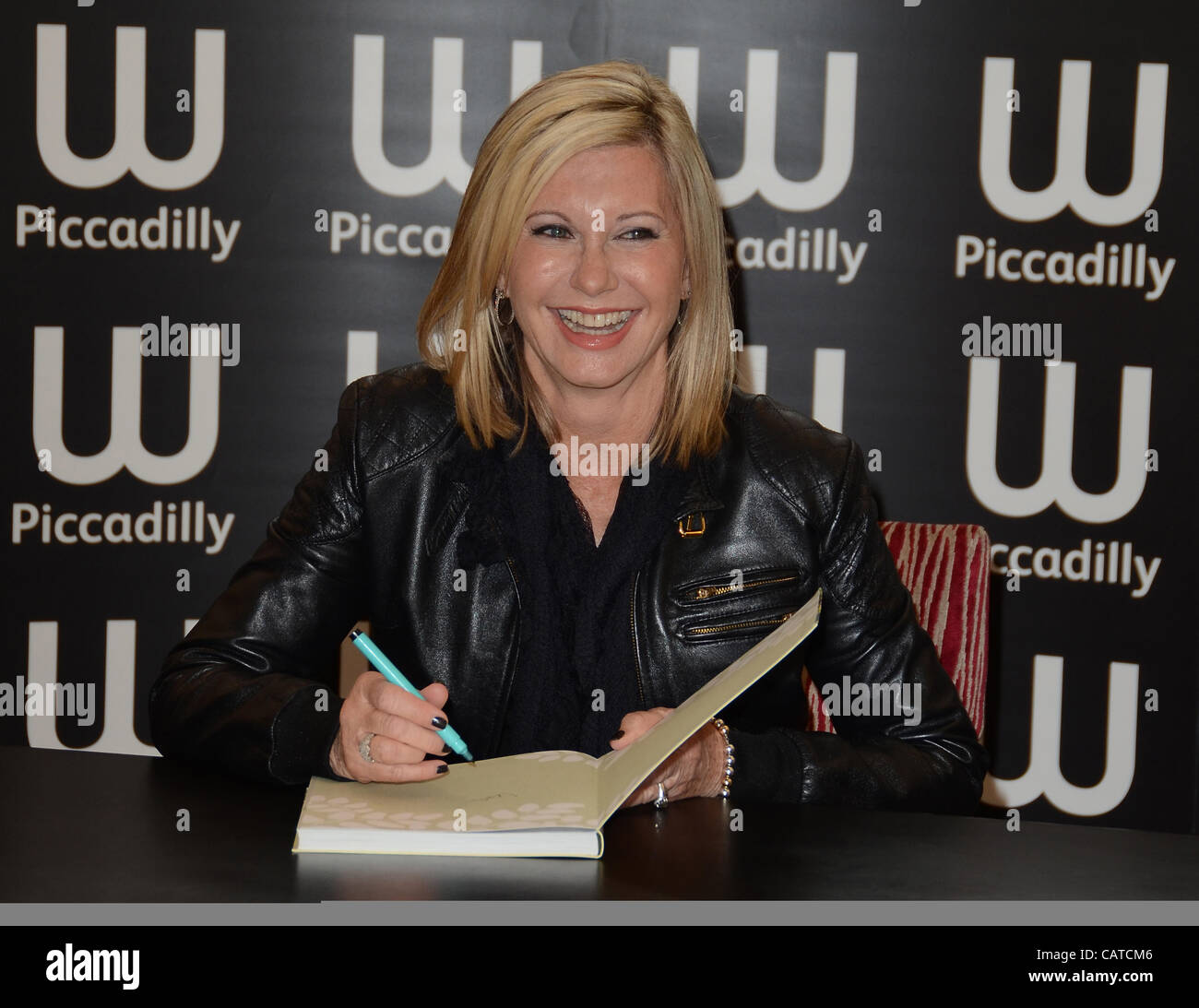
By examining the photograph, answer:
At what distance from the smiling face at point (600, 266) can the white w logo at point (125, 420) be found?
142 cm

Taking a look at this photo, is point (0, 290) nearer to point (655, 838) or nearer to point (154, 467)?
point (154, 467)

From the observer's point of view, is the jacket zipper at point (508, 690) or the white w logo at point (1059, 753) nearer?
the jacket zipper at point (508, 690)

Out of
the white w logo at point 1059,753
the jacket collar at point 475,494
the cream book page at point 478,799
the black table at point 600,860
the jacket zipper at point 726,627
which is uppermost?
the jacket collar at point 475,494

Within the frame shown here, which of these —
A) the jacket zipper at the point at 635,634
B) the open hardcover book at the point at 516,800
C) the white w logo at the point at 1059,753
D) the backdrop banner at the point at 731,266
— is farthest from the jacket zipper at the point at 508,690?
the white w logo at the point at 1059,753

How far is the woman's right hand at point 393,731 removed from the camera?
1441 millimetres

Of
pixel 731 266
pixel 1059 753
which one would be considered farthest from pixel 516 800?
pixel 1059 753

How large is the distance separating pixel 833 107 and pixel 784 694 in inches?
69.9

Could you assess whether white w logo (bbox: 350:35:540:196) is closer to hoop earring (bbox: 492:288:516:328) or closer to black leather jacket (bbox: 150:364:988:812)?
hoop earring (bbox: 492:288:516:328)

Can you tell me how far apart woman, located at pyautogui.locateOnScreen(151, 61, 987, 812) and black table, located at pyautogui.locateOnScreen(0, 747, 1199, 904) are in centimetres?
45

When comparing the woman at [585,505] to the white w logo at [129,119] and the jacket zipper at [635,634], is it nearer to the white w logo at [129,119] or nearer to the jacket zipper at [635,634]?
the jacket zipper at [635,634]

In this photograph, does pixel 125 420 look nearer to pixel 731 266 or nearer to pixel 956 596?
pixel 731 266

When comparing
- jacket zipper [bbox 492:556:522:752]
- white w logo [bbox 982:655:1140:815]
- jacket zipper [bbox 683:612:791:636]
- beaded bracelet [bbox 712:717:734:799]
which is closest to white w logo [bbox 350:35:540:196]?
Result: jacket zipper [bbox 492:556:522:752]

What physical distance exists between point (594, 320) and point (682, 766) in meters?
0.88
